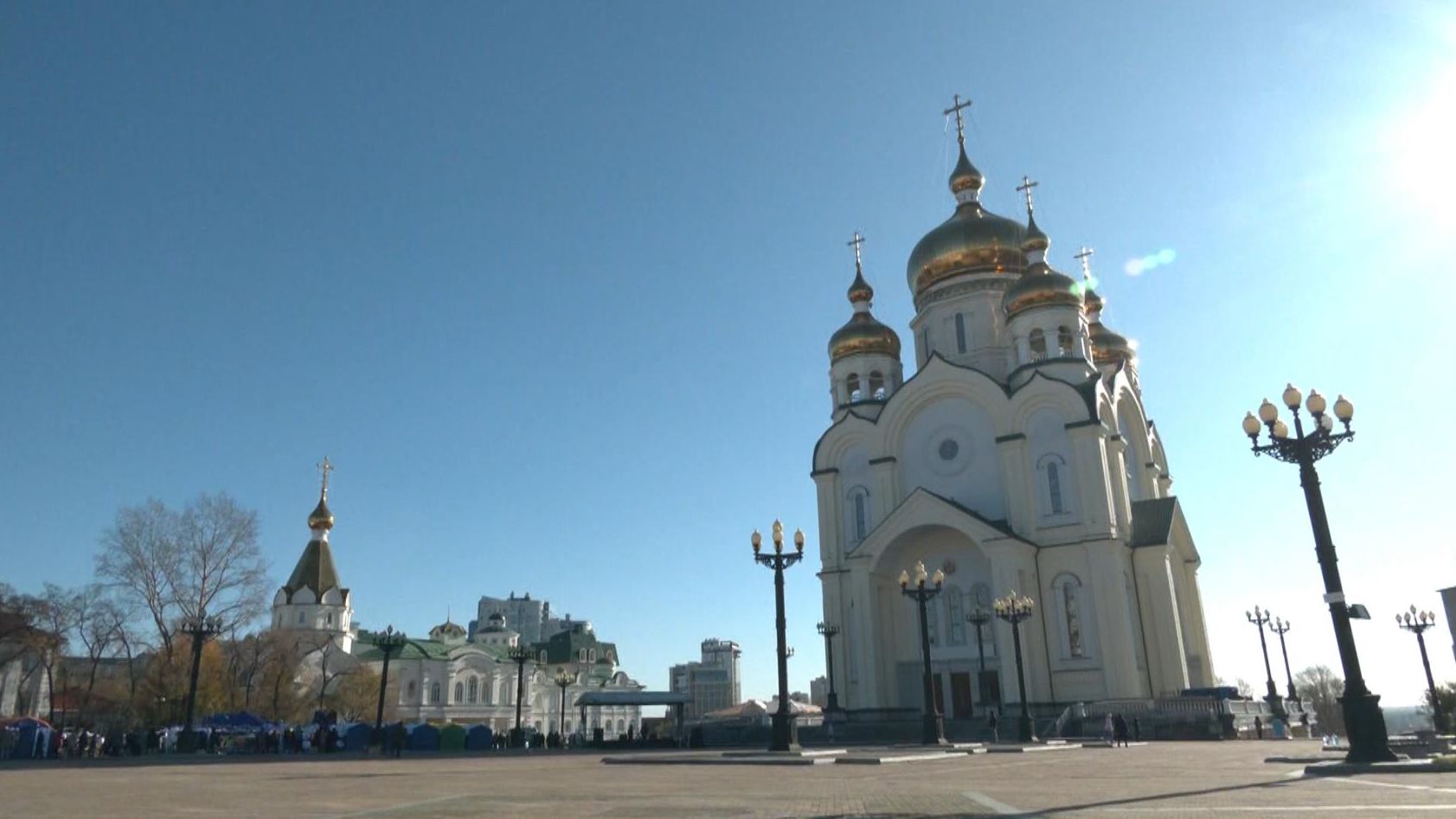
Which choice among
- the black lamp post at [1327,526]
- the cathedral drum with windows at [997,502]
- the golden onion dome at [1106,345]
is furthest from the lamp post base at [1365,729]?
the golden onion dome at [1106,345]

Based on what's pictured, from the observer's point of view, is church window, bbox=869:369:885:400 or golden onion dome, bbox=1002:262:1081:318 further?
church window, bbox=869:369:885:400

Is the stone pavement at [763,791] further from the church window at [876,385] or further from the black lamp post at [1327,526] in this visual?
the church window at [876,385]

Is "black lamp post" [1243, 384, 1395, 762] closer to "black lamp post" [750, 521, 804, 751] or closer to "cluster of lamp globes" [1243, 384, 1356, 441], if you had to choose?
"cluster of lamp globes" [1243, 384, 1356, 441]

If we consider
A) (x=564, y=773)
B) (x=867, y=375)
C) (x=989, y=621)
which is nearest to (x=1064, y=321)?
(x=867, y=375)

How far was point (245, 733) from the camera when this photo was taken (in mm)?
33906

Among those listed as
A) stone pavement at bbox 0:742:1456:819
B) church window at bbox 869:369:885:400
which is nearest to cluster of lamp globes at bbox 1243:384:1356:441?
stone pavement at bbox 0:742:1456:819

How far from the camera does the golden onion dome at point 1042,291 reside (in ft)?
125

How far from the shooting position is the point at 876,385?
42938 mm

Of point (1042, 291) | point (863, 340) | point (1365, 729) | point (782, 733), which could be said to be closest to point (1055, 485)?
point (1042, 291)

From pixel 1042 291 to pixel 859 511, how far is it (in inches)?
441

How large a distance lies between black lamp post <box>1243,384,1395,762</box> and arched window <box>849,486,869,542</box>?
25.0 meters

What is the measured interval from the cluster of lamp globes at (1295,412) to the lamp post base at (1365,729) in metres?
3.76

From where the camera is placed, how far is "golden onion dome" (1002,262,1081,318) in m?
38.0

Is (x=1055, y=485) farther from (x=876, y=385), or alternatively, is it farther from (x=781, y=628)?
(x=781, y=628)
